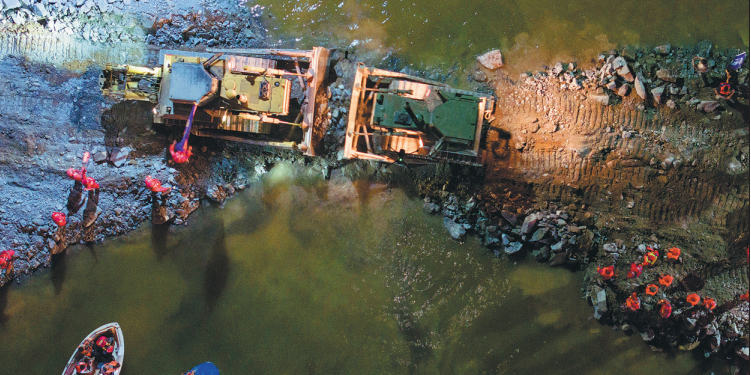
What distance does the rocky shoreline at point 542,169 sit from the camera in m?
7.64

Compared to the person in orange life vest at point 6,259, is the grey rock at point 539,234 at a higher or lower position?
higher

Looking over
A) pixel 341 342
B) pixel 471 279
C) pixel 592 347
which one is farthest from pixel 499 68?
pixel 341 342

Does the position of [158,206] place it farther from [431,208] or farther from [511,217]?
[511,217]

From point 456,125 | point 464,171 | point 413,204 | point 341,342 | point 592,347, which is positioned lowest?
point 341,342

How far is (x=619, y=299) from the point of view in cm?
770

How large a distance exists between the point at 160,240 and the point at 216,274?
126 centimetres

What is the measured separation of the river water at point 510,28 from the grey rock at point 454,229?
2.97m

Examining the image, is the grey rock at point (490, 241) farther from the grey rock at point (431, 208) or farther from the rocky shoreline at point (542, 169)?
the grey rock at point (431, 208)

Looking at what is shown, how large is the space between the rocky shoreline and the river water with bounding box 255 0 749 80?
36cm

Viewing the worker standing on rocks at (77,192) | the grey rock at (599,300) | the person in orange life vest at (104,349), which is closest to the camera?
the grey rock at (599,300)

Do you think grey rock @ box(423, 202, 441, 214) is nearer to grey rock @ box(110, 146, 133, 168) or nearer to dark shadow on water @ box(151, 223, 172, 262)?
dark shadow on water @ box(151, 223, 172, 262)

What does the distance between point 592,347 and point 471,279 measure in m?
2.46

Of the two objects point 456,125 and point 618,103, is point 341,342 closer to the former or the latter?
point 456,125

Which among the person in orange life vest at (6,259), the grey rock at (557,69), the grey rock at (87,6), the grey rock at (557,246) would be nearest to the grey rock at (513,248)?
the grey rock at (557,246)
